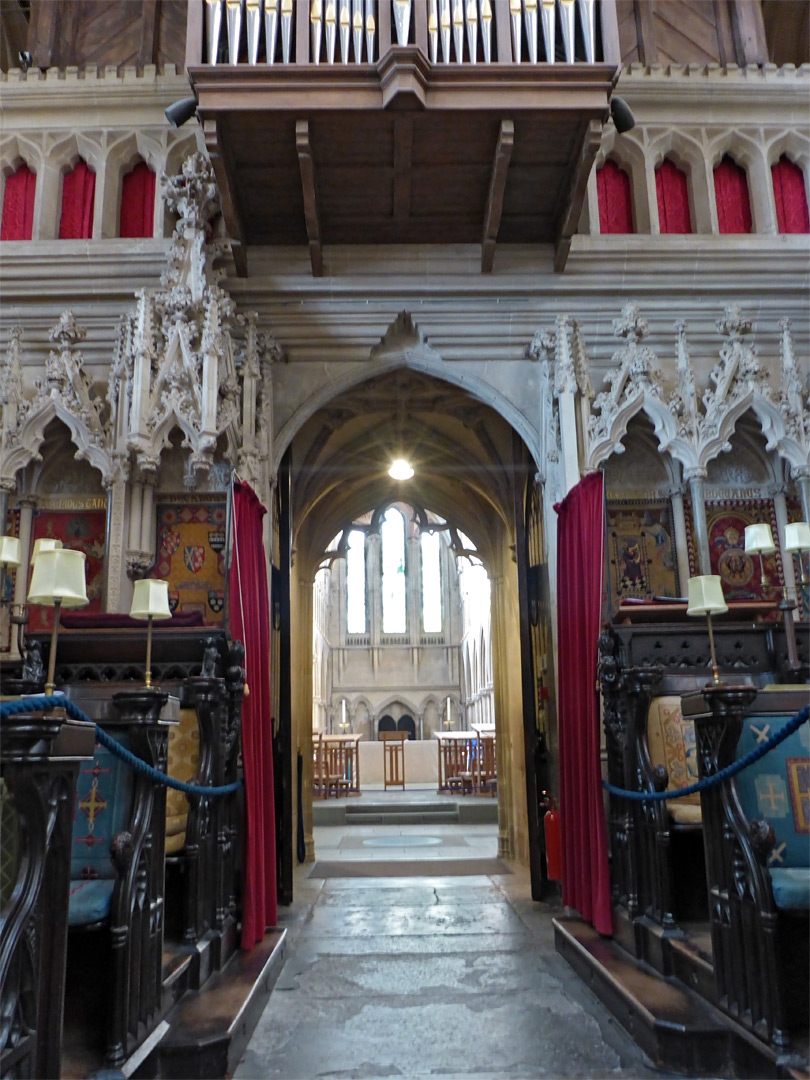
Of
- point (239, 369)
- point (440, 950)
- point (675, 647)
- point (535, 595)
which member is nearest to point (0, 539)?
point (239, 369)

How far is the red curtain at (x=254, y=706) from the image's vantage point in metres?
4.84

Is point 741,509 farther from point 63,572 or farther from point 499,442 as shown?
point 63,572

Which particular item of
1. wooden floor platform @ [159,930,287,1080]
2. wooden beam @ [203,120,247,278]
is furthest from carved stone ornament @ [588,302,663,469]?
wooden floor platform @ [159,930,287,1080]

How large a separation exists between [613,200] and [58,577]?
5.91m

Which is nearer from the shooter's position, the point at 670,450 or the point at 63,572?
the point at 63,572

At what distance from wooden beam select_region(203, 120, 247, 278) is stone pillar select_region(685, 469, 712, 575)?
3731 millimetres

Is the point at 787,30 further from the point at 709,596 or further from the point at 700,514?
the point at 709,596

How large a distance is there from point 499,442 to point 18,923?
7.46 meters

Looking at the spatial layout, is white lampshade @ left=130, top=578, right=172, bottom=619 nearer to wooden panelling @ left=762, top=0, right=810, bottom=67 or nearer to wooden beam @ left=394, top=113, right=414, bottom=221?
wooden beam @ left=394, top=113, right=414, bottom=221

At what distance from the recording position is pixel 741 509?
664 centimetres

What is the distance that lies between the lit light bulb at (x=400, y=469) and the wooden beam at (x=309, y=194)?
3219 millimetres

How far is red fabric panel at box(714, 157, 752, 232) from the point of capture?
7148 mm

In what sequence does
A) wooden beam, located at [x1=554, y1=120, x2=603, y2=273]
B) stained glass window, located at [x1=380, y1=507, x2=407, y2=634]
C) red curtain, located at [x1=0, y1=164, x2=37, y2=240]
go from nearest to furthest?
wooden beam, located at [x1=554, y1=120, x2=603, y2=273] → red curtain, located at [x1=0, y1=164, x2=37, y2=240] → stained glass window, located at [x1=380, y1=507, x2=407, y2=634]

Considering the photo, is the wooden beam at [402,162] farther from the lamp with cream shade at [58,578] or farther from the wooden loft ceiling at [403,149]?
the lamp with cream shade at [58,578]
